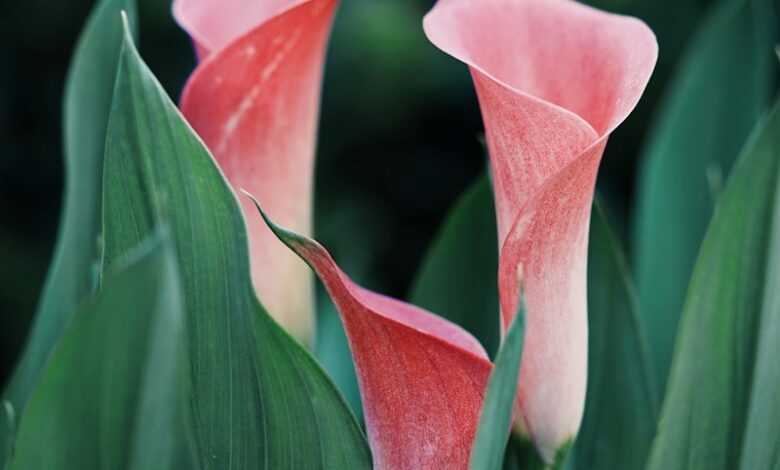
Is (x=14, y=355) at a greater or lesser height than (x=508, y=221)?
lesser

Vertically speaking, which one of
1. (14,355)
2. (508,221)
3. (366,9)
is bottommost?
(14,355)

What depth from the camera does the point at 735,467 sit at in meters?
0.40

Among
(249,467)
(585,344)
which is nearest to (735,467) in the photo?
(585,344)

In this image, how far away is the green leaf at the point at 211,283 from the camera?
342mm

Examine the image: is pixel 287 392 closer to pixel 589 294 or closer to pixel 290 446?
pixel 290 446

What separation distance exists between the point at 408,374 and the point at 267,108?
0.41 ft

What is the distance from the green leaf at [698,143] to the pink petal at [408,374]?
0.88 feet

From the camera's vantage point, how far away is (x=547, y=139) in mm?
349

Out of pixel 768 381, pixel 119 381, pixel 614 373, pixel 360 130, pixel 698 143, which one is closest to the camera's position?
pixel 119 381

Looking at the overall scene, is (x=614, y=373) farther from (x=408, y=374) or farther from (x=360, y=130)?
(x=360, y=130)

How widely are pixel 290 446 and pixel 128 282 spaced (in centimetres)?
12

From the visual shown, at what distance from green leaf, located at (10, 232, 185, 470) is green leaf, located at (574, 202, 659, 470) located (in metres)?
0.26

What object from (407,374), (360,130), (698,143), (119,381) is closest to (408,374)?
(407,374)

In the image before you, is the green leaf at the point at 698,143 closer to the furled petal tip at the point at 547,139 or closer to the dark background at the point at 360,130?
the furled petal tip at the point at 547,139
